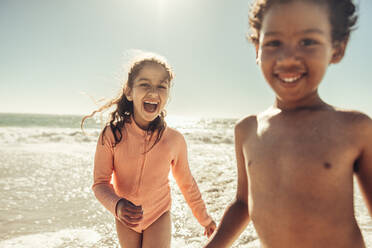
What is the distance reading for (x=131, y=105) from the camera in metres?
2.77

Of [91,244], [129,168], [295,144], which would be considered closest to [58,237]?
[91,244]

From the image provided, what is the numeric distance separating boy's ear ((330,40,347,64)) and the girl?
4.99 feet

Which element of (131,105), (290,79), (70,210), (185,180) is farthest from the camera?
(70,210)

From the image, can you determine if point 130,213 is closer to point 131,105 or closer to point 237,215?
point 237,215

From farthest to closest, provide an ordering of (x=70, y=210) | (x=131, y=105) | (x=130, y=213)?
1. (x=70, y=210)
2. (x=131, y=105)
3. (x=130, y=213)

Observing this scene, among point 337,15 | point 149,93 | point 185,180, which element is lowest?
point 185,180

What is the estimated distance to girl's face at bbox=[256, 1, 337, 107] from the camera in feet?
3.86

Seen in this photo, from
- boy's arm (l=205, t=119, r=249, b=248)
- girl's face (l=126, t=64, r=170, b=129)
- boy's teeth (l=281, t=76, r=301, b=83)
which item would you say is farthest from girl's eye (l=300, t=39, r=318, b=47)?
girl's face (l=126, t=64, r=170, b=129)

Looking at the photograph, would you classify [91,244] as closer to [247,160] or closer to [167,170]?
[167,170]

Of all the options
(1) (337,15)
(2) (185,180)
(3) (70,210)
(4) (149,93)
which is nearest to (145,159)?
(2) (185,180)

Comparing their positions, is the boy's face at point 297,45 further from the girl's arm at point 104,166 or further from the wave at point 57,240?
the wave at point 57,240

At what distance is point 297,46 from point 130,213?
4.62 feet

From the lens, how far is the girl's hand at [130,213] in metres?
1.79

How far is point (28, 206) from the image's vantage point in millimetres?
4520
